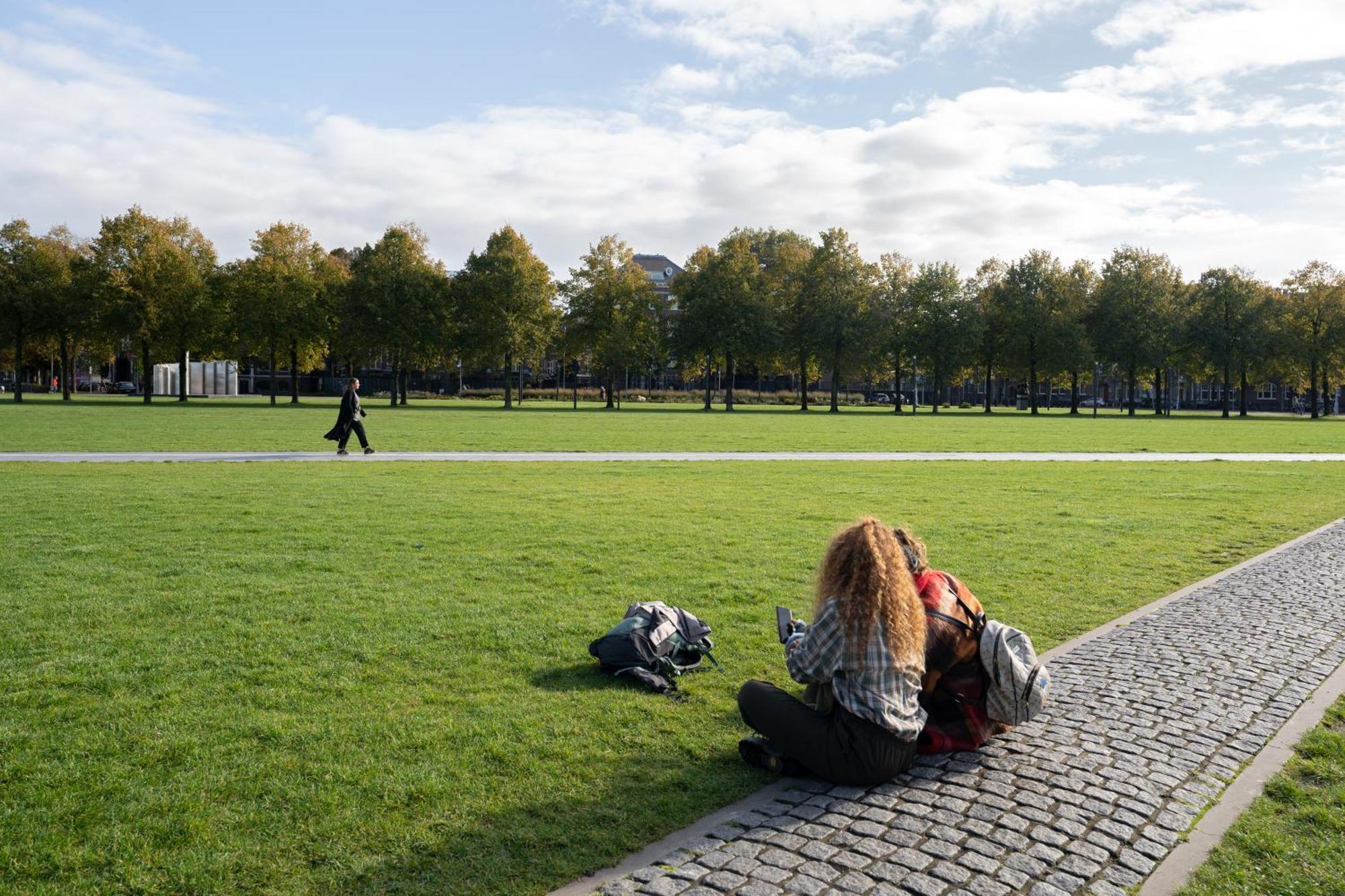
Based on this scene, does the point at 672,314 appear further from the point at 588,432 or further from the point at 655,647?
the point at 655,647

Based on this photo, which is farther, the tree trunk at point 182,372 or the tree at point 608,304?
the tree at point 608,304

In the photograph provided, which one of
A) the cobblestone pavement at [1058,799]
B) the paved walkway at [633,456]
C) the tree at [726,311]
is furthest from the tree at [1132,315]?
the cobblestone pavement at [1058,799]

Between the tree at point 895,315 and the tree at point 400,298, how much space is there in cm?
3283

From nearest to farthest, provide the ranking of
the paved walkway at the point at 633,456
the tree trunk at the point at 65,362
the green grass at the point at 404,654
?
the green grass at the point at 404,654 < the paved walkway at the point at 633,456 < the tree trunk at the point at 65,362

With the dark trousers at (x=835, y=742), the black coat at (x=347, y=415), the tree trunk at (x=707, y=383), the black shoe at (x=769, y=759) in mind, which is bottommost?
the black shoe at (x=769, y=759)

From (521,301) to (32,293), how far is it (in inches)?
1224

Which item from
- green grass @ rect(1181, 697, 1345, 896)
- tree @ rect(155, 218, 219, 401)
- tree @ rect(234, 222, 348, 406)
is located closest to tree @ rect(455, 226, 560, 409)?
tree @ rect(234, 222, 348, 406)

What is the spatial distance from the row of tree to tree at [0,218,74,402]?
0.12 m

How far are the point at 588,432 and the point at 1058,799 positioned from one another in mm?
30934

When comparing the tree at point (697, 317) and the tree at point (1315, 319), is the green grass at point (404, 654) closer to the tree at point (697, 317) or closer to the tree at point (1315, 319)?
the tree at point (697, 317)

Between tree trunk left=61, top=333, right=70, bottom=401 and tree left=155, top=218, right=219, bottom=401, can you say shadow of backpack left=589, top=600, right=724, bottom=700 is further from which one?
tree trunk left=61, top=333, right=70, bottom=401

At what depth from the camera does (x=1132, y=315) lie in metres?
73.6

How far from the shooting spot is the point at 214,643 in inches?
260

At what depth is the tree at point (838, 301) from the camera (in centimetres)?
7194
